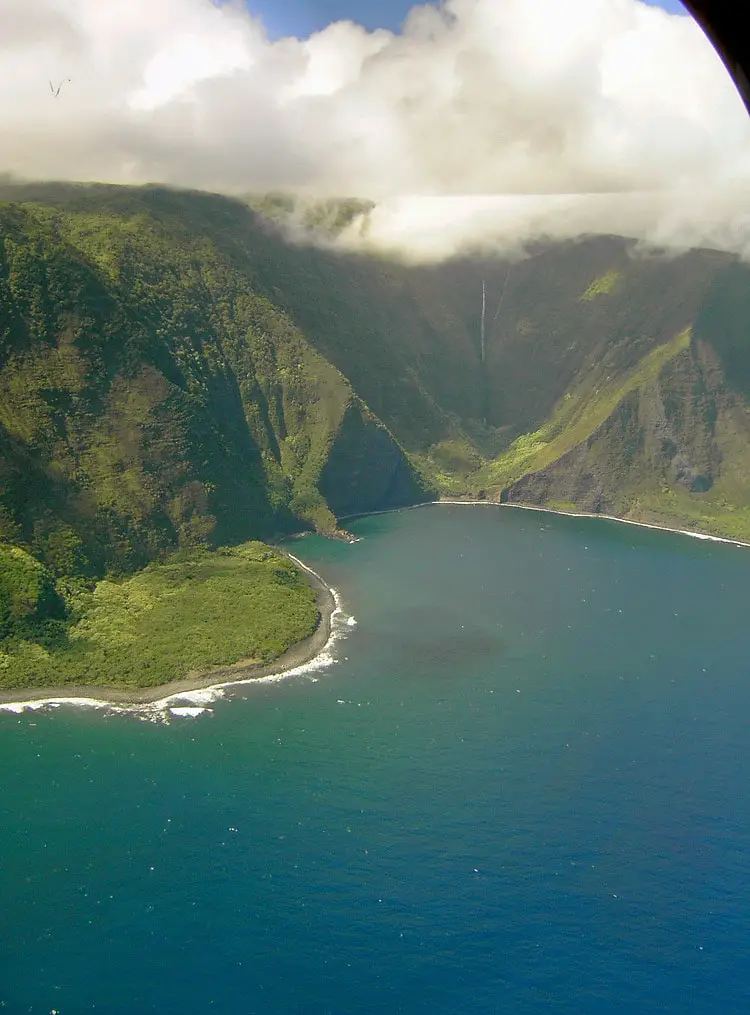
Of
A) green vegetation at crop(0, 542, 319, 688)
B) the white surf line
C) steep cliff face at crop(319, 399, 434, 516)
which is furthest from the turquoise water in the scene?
steep cliff face at crop(319, 399, 434, 516)

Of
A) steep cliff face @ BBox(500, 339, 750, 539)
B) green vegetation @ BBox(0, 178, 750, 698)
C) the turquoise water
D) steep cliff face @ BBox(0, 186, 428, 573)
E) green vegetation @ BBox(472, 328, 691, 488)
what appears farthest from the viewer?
green vegetation @ BBox(472, 328, 691, 488)

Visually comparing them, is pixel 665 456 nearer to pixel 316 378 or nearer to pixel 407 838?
pixel 316 378

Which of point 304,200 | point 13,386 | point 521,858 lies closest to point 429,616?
point 521,858

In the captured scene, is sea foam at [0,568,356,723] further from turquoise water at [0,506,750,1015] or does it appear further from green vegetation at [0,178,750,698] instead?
green vegetation at [0,178,750,698]

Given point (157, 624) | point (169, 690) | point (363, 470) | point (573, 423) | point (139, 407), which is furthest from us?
point (573, 423)

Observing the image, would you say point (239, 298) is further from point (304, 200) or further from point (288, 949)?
point (288, 949)

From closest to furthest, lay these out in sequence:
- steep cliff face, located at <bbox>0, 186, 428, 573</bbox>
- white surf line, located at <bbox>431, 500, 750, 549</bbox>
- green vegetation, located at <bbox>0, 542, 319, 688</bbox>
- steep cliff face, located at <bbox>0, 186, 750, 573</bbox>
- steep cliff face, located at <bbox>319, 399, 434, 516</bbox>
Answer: green vegetation, located at <bbox>0, 542, 319, 688</bbox>, steep cliff face, located at <bbox>0, 186, 428, 573</bbox>, steep cliff face, located at <bbox>0, 186, 750, 573</bbox>, white surf line, located at <bbox>431, 500, 750, 549</bbox>, steep cliff face, located at <bbox>319, 399, 434, 516</bbox>

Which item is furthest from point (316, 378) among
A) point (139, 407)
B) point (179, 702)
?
point (179, 702)
